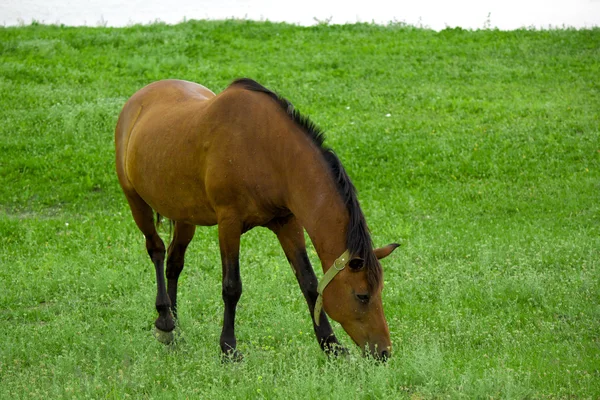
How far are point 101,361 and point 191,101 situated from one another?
8.09 feet

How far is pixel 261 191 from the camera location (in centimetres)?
599

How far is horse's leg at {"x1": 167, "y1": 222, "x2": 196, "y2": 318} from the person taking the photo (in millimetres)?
7672

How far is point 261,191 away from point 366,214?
5451 millimetres

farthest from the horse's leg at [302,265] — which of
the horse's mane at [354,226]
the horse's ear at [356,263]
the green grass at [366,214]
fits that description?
the horse's ear at [356,263]

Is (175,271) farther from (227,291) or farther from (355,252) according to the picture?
(355,252)

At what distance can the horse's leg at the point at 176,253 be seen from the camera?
7.67m

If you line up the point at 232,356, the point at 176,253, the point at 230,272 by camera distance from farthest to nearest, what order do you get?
the point at 176,253
the point at 230,272
the point at 232,356

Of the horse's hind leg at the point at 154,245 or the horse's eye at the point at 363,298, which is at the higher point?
the horse's eye at the point at 363,298

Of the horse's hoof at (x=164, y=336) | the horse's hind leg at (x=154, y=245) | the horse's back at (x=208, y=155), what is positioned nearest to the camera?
the horse's back at (x=208, y=155)

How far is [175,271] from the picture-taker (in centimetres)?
773

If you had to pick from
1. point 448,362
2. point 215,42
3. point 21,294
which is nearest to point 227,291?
point 448,362

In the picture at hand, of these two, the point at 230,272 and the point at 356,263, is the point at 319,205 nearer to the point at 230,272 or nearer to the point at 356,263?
the point at 356,263

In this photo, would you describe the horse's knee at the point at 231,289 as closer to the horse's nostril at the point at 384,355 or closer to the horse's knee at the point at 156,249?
the horse's nostril at the point at 384,355

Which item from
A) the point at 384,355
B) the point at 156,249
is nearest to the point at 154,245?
the point at 156,249
